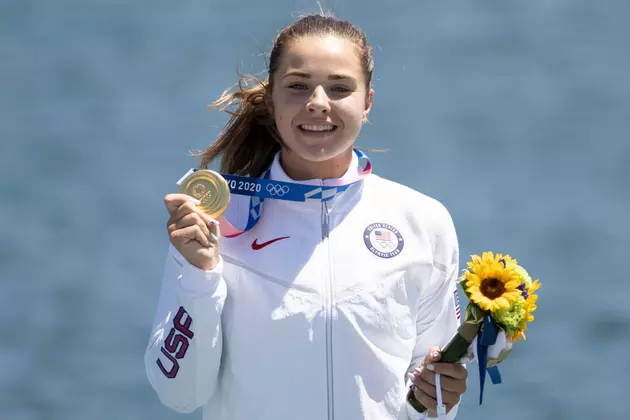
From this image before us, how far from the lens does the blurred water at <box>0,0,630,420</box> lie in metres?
5.25

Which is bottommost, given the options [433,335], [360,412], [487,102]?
[360,412]

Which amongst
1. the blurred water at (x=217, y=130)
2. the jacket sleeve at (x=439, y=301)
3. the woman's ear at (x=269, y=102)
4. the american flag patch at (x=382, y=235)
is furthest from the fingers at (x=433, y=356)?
the blurred water at (x=217, y=130)

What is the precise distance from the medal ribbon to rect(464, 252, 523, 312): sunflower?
1.29ft

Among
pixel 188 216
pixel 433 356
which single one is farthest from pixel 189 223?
pixel 433 356

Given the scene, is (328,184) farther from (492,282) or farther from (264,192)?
(492,282)

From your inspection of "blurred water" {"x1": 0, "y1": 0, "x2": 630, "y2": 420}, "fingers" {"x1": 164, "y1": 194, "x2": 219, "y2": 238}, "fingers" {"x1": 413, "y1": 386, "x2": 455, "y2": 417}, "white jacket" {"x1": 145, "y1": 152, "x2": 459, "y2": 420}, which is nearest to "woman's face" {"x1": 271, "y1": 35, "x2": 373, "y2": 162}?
"white jacket" {"x1": 145, "y1": 152, "x2": 459, "y2": 420}

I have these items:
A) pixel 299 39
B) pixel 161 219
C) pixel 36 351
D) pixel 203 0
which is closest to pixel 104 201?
pixel 161 219

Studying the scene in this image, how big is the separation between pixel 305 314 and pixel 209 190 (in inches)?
12.9

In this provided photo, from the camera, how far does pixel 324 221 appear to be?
2537 mm

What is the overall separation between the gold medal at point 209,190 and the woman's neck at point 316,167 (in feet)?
0.78

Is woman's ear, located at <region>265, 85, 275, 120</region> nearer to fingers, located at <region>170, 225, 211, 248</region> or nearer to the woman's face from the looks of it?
the woman's face

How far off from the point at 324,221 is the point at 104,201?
3.61 meters

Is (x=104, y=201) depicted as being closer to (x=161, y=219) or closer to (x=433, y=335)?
(x=161, y=219)

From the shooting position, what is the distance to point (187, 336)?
2.35 meters
